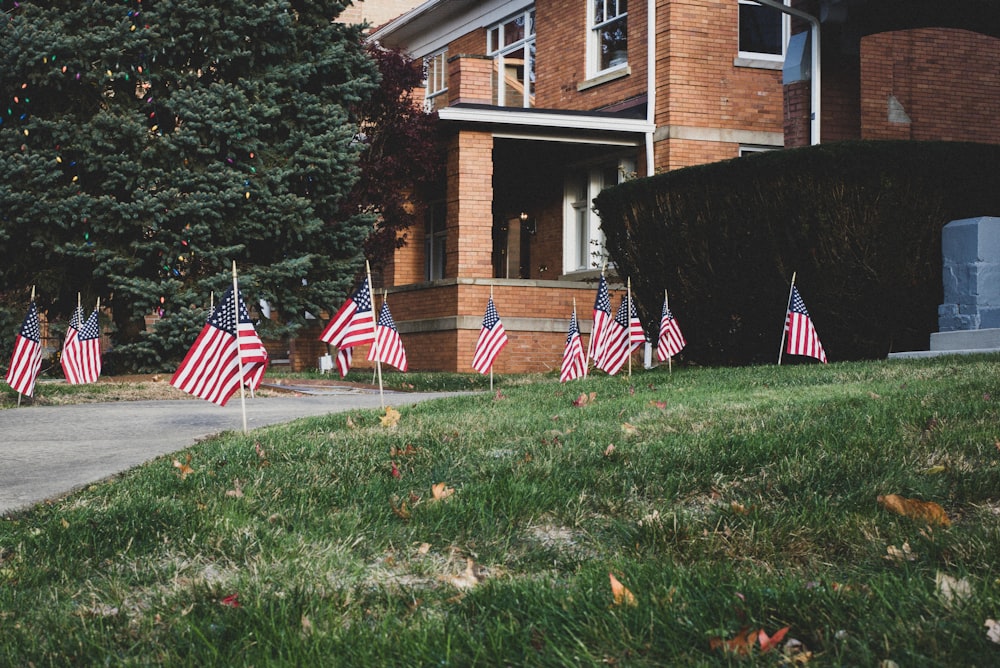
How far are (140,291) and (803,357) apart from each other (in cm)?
885

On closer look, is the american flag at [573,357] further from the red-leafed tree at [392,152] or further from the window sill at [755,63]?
the window sill at [755,63]

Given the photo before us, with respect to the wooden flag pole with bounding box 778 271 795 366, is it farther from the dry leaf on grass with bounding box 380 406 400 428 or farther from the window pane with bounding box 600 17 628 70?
the window pane with bounding box 600 17 628 70

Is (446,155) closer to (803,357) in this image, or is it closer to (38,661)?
(803,357)

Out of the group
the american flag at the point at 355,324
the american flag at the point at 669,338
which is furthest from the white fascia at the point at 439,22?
the american flag at the point at 355,324

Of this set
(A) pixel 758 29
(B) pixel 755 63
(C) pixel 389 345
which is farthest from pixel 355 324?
(A) pixel 758 29

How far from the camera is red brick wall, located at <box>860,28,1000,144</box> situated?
18234 mm

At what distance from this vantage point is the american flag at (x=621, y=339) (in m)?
12.4

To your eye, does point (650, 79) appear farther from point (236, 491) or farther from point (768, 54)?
point (236, 491)

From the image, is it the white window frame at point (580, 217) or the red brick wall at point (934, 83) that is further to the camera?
the white window frame at point (580, 217)

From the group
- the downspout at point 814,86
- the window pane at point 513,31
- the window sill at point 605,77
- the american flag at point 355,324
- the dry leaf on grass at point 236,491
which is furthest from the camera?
the window pane at point 513,31

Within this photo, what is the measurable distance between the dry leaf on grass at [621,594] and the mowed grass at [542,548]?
1 cm

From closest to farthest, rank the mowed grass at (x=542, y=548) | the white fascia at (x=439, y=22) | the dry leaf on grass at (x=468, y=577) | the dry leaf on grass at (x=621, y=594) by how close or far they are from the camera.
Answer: the mowed grass at (x=542, y=548)
the dry leaf on grass at (x=621, y=594)
the dry leaf on grass at (x=468, y=577)
the white fascia at (x=439, y=22)

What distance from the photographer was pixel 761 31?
20.1 m

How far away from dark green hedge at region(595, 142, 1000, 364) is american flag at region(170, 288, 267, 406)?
21.1ft
